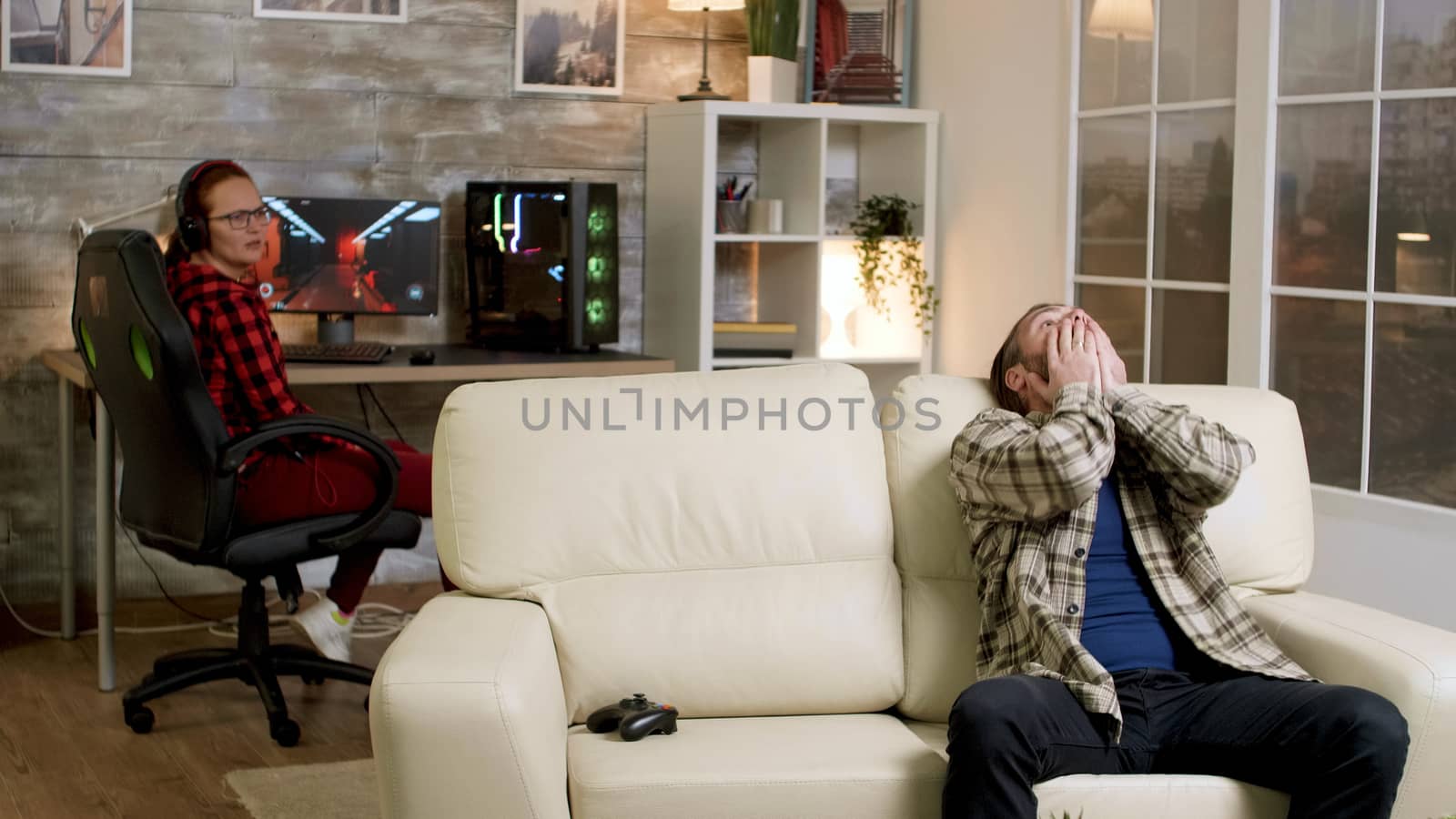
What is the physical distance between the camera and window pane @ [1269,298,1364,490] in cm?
329

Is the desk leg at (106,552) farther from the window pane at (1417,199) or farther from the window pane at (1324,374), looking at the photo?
the window pane at (1417,199)

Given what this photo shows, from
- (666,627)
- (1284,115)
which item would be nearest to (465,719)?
(666,627)

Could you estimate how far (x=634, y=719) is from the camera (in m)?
2.13

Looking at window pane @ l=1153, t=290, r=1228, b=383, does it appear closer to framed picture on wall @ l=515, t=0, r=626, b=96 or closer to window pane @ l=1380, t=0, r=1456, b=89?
window pane @ l=1380, t=0, r=1456, b=89

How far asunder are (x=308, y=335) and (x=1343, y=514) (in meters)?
2.83

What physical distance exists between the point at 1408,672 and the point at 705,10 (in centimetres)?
Result: 326

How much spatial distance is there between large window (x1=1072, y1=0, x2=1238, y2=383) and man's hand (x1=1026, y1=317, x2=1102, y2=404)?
133 cm

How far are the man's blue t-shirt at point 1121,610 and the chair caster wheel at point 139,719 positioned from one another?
2142 mm

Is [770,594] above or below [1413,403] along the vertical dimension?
below

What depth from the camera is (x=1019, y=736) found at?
196cm

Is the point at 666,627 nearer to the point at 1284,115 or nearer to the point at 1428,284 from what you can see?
the point at 1428,284

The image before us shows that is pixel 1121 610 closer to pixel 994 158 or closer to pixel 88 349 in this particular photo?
pixel 88 349

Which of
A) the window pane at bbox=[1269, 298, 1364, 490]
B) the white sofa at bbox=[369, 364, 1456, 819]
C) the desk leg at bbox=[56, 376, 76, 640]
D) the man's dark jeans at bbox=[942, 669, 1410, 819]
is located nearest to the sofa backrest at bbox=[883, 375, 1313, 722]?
the white sofa at bbox=[369, 364, 1456, 819]

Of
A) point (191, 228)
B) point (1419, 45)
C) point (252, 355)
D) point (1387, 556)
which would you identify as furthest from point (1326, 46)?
point (191, 228)
